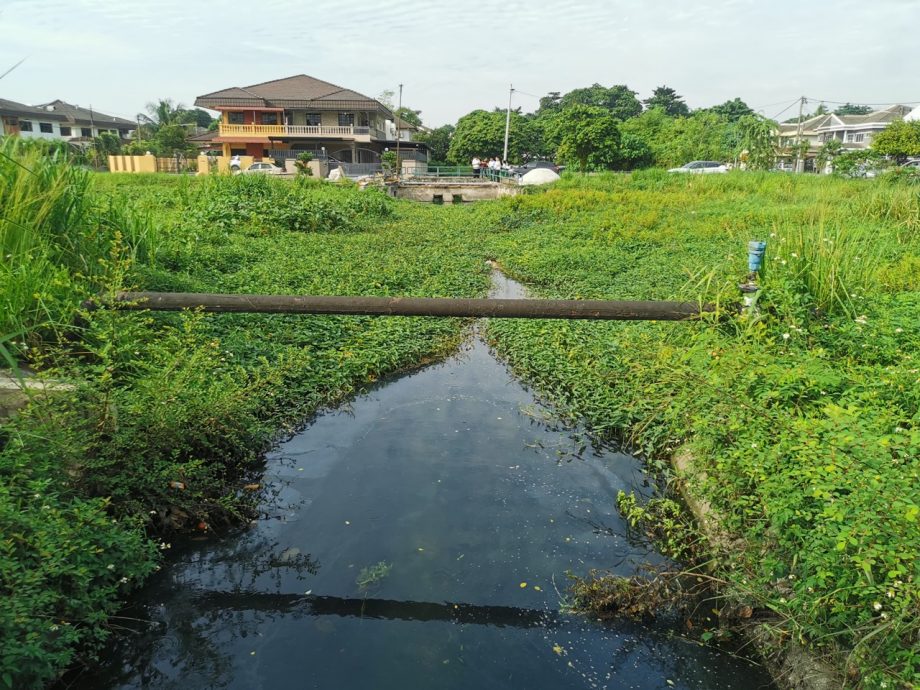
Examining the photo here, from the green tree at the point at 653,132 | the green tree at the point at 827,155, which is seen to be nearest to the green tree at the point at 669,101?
the green tree at the point at 653,132

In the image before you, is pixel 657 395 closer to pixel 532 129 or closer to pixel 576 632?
pixel 576 632

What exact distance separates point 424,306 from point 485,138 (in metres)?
51.6

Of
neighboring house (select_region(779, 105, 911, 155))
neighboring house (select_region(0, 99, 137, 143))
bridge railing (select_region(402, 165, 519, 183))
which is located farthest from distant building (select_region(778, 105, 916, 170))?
neighboring house (select_region(0, 99, 137, 143))

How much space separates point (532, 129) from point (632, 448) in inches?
2286

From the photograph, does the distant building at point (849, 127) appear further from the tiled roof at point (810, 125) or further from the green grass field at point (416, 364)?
the green grass field at point (416, 364)

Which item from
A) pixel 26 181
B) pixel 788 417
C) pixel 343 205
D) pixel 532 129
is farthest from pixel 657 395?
pixel 532 129

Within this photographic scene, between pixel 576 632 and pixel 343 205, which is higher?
pixel 343 205

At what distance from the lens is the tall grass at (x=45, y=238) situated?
13.4 ft

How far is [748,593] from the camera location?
3.04 m

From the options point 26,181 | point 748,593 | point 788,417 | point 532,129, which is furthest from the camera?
point 532,129

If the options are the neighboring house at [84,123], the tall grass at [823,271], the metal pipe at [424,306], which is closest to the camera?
the metal pipe at [424,306]

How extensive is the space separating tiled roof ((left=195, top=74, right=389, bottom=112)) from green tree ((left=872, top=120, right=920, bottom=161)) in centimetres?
3148

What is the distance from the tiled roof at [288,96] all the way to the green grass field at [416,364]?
3841 centimetres

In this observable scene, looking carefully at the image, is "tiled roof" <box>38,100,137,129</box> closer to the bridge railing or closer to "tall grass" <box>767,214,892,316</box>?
the bridge railing
